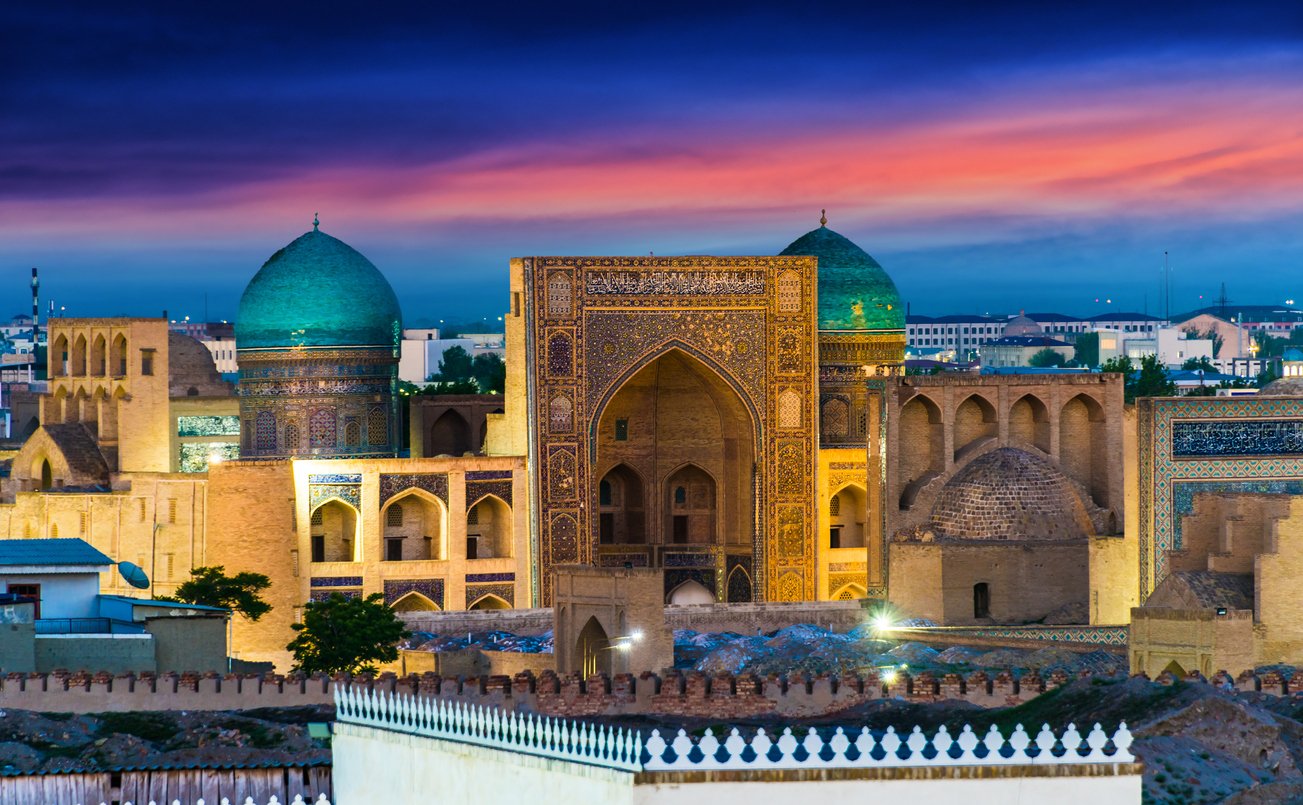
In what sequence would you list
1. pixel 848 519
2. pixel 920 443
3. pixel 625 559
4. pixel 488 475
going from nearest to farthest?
pixel 920 443, pixel 488 475, pixel 625 559, pixel 848 519

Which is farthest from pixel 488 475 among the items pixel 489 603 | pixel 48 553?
pixel 48 553

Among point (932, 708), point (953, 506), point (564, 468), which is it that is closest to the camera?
point (932, 708)

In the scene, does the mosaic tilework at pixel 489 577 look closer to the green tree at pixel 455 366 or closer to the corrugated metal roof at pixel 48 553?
the corrugated metal roof at pixel 48 553

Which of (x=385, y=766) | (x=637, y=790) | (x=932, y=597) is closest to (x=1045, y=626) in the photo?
(x=932, y=597)

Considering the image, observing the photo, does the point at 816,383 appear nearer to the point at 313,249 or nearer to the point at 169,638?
the point at 313,249

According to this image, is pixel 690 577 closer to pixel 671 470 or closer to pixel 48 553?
pixel 671 470

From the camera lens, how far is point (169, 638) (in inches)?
968

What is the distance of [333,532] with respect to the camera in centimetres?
3609

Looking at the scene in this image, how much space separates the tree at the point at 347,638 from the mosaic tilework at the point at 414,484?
4.10 m

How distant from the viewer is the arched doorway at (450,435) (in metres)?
40.3

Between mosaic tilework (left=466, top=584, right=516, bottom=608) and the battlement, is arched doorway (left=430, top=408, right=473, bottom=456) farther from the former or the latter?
the battlement

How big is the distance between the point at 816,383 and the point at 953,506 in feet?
12.8

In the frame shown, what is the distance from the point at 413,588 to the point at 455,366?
138 feet

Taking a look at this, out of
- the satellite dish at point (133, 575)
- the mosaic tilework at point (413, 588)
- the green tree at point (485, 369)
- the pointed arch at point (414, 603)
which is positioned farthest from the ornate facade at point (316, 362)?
the green tree at point (485, 369)
